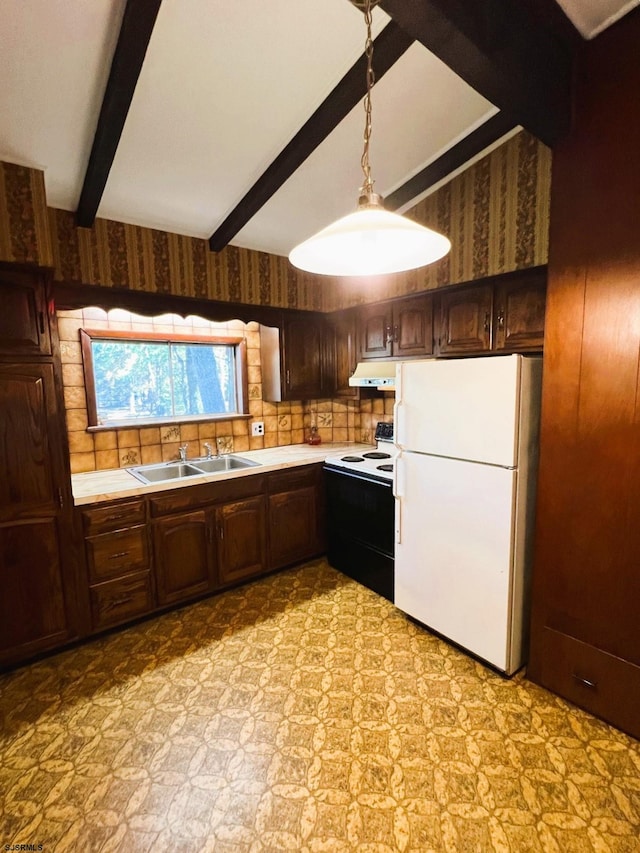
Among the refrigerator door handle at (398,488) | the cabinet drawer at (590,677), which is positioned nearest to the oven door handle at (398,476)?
the refrigerator door handle at (398,488)

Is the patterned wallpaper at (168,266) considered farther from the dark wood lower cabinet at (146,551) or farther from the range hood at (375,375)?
the dark wood lower cabinet at (146,551)

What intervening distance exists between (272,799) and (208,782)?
0.87 ft

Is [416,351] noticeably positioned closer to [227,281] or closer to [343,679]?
[227,281]

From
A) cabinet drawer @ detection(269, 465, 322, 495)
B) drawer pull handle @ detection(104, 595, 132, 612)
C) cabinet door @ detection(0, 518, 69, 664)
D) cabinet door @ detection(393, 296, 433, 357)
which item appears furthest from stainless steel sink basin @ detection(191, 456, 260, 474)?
cabinet door @ detection(393, 296, 433, 357)

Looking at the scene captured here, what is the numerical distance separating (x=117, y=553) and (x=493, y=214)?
298 centimetres

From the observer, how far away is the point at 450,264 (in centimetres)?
252

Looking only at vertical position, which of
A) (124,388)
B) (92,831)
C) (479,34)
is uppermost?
(479,34)

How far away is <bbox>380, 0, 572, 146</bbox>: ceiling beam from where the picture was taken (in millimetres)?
1116

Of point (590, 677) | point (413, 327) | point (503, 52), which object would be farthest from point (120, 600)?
point (503, 52)

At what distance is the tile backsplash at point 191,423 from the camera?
271cm

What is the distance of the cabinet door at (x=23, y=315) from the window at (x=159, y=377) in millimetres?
709

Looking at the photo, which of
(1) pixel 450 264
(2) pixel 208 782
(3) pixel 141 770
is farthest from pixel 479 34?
(3) pixel 141 770

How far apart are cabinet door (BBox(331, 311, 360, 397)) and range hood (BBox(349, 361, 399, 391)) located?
0.52 ft

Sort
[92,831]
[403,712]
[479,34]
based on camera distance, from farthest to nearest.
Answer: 1. [403,712]
2. [92,831]
3. [479,34]
